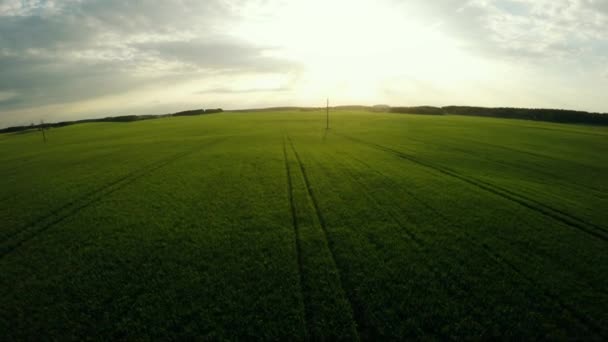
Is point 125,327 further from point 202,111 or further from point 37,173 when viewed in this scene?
point 202,111

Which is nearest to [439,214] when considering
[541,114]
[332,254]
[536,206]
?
[536,206]

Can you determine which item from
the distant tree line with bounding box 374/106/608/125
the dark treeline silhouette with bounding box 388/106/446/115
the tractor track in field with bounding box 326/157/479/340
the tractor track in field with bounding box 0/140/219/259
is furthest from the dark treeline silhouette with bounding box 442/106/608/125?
the tractor track in field with bounding box 0/140/219/259

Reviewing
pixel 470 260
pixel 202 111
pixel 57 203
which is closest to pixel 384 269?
pixel 470 260

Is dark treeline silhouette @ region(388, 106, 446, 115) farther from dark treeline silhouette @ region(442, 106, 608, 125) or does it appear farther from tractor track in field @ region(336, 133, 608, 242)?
tractor track in field @ region(336, 133, 608, 242)

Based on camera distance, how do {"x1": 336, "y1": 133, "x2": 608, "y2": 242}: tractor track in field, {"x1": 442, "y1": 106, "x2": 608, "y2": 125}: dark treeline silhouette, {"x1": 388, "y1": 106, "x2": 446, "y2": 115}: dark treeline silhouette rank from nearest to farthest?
{"x1": 336, "y1": 133, "x2": 608, "y2": 242}: tractor track in field
{"x1": 442, "y1": 106, "x2": 608, "y2": 125}: dark treeline silhouette
{"x1": 388, "y1": 106, "x2": 446, "y2": 115}: dark treeline silhouette

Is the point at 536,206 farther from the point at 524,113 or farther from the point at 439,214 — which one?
the point at 524,113

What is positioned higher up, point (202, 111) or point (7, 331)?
point (202, 111)

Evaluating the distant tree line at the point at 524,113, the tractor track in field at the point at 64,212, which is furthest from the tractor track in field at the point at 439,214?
the distant tree line at the point at 524,113
